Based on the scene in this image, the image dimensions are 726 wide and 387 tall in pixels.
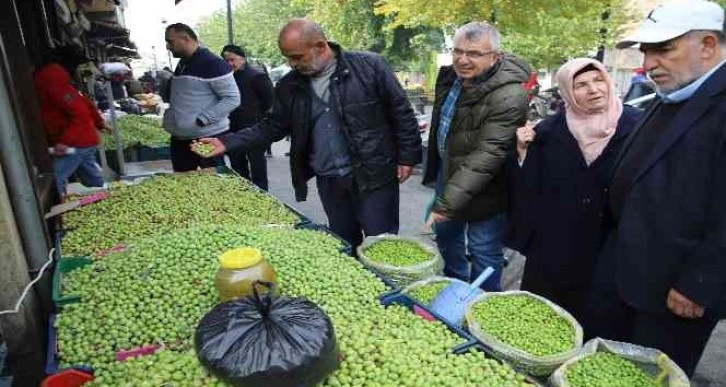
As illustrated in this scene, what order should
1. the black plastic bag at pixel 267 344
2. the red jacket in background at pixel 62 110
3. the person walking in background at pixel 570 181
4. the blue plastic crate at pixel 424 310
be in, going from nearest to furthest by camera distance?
1. the black plastic bag at pixel 267 344
2. the blue plastic crate at pixel 424 310
3. the person walking in background at pixel 570 181
4. the red jacket in background at pixel 62 110

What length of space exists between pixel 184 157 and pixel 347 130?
8.67 ft

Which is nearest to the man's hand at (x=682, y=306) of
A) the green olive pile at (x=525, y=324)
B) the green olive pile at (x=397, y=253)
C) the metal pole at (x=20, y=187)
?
the green olive pile at (x=525, y=324)

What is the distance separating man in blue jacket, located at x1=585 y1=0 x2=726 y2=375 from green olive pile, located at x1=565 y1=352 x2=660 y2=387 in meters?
0.31

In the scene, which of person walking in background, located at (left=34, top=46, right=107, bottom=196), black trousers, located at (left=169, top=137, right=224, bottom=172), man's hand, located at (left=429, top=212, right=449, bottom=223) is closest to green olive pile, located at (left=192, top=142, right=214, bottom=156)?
black trousers, located at (left=169, top=137, right=224, bottom=172)

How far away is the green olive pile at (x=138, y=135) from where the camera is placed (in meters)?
9.02

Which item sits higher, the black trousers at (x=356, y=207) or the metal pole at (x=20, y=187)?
Answer: the metal pole at (x=20, y=187)

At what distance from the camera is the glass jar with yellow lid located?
2.19 metres

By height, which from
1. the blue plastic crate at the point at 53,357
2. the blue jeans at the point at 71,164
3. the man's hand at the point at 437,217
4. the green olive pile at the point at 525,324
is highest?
the man's hand at the point at 437,217

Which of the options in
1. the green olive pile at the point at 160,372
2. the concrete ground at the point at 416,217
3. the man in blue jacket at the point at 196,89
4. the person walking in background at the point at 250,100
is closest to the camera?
the green olive pile at the point at 160,372

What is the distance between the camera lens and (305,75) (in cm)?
362

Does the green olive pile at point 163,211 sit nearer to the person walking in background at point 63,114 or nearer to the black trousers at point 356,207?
the black trousers at point 356,207

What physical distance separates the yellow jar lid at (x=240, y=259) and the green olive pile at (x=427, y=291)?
0.93m

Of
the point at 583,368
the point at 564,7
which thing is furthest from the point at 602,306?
the point at 564,7

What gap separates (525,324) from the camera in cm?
236
